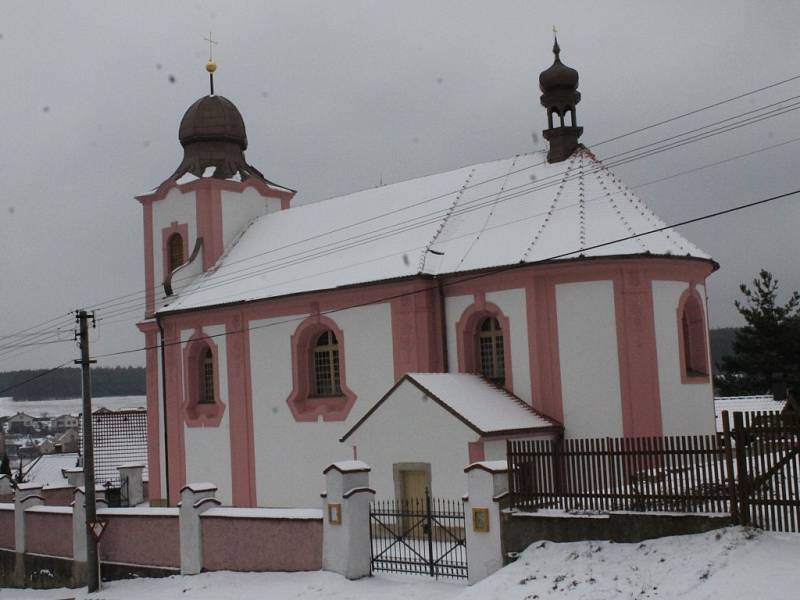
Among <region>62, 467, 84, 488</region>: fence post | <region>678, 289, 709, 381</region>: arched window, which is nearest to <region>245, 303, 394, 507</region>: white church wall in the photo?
<region>678, 289, 709, 381</region>: arched window

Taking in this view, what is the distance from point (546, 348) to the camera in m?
21.3

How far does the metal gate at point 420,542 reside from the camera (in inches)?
623

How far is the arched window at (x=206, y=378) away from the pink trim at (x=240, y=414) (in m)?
1.48

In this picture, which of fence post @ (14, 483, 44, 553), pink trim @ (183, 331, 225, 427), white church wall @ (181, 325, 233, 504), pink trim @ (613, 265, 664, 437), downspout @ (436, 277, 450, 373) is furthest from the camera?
pink trim @ (183, 331, 225, 427)

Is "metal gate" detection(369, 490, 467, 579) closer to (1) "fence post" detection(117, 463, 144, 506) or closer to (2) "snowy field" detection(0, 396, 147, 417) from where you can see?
(1) "fence post" detection(117, 463, 144, 506)

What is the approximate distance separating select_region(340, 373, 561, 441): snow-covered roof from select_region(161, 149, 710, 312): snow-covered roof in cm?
289

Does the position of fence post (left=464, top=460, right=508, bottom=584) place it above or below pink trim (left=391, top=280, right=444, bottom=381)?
below

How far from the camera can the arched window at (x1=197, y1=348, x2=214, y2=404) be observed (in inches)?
1115

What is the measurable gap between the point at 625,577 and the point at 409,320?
1060 centimetres

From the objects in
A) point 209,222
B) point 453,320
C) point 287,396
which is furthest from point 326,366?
point 209,222

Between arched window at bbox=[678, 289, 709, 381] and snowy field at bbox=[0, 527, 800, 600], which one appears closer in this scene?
snowy field at bbox=[0, 527, 800, 600]

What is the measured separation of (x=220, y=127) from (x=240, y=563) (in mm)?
17201

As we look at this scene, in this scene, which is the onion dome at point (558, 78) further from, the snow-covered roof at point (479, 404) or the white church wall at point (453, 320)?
the snow-covered roof at point (479, 404)

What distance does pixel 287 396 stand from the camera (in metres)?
25.6
